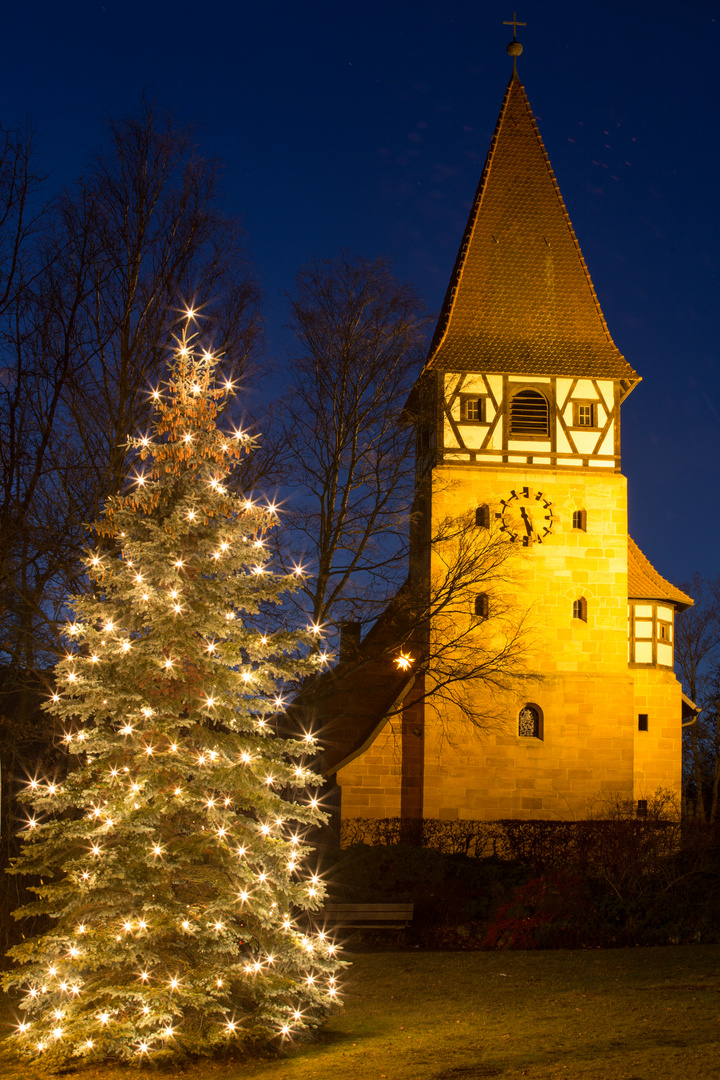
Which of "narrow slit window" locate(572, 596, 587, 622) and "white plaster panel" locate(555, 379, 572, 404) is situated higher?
"white plaster panel" locate(555, 379, 572, 404)

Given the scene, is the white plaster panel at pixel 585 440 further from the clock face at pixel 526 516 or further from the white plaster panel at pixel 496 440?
the white plaster panel at pixel 496 440

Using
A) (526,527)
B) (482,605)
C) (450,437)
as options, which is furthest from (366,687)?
(450,437)

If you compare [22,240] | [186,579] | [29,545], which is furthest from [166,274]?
[186,579]

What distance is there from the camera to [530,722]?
23.3 m

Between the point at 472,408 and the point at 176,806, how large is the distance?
17.1m

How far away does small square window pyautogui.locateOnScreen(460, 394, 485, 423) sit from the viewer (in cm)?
2373

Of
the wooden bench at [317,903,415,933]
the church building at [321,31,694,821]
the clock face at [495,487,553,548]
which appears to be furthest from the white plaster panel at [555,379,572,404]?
the wooden bench at [317,903,415,933]

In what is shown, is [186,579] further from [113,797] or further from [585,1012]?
[585,1012]

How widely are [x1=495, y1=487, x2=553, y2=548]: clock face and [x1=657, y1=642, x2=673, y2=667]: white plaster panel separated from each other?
5065 mm

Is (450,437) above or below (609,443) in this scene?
below

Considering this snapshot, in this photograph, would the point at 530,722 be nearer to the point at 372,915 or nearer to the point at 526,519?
the point at 526,519

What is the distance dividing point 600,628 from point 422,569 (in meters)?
4.20

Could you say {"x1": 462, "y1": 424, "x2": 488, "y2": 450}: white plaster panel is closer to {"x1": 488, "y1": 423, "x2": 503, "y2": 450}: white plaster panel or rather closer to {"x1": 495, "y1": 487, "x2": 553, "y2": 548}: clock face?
{"x1": 488, "y1": 423, "x2": 503, "y2": 450}: white plaster panel

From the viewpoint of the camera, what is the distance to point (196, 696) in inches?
327
